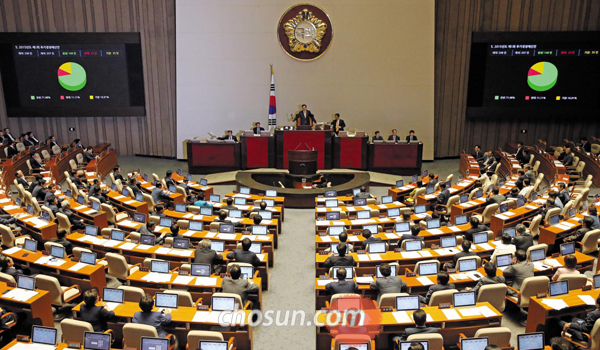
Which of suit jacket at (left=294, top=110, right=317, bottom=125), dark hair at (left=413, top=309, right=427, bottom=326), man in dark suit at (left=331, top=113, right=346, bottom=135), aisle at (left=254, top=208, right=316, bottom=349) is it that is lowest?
aisle at (left=254, top=208, right=316, bottom=349)

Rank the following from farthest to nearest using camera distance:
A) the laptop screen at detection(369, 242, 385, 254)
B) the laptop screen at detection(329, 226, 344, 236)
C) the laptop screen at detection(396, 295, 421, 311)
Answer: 1. the laptop screen at detection(329, 226, 344, 236)
2. the laptop screen at detection(369, 242, 385, 254)
3. the laptop screen at detection(396, 295, 421, 311)

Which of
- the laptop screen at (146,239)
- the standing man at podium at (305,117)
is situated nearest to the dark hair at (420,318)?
the laptop screen at (146,239)

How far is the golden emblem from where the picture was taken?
18297mm

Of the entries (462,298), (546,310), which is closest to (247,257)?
(462,298)

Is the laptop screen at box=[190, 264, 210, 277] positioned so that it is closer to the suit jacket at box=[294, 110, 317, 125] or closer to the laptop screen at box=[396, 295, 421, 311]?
the laptop screen at box=[396, 295, 421, 311]

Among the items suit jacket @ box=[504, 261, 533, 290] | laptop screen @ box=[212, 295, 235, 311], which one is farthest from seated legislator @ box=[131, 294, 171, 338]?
suit jacket @ box=[504, 261, 533, 290]

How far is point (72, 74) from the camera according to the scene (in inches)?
757

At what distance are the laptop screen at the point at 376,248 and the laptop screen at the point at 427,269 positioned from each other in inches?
42.9

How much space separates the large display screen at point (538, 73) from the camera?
18109mm

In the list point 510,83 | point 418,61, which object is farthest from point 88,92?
point 510,83

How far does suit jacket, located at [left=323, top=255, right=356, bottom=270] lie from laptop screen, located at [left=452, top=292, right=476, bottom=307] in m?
1.87

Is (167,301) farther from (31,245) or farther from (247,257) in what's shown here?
(31,245)

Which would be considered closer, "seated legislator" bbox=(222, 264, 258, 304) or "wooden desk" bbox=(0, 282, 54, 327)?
"wooden desk" bbox=(0, 282, 54, 327)

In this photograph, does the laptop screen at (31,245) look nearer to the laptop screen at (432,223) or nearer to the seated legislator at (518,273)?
the laptop screen at (432,223)
